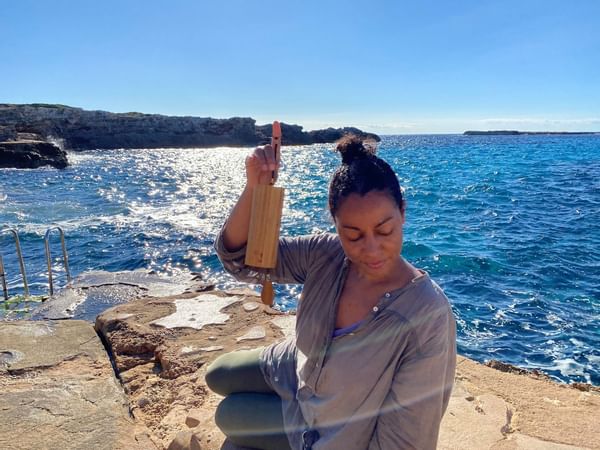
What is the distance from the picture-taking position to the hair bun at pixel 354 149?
191cm

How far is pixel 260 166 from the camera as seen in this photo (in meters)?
2.20

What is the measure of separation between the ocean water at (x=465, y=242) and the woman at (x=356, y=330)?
4860 mm

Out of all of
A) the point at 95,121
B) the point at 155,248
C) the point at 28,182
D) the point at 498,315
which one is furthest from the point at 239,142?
the point at 498,315

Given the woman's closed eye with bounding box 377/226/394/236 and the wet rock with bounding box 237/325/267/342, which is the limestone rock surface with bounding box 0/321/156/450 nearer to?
the wet rock with bounding box 237/325/267/342

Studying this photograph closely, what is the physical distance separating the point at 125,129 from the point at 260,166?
277 feet

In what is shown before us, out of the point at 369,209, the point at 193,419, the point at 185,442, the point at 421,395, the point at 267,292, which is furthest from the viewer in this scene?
the point at 193,419

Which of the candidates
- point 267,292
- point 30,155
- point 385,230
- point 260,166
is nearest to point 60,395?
point 267,292

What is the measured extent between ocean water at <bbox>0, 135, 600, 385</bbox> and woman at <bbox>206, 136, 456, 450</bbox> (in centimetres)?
486

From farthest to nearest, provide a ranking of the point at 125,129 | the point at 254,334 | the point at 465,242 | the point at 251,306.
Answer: the point at 125,129, the point at 465,242, the point at 251,306, the point at 254,334

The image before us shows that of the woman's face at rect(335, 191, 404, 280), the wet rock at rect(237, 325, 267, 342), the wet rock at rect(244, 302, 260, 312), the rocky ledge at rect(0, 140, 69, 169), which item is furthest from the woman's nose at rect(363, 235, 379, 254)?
the rocky ledge at rect(0, 140, 69, 169)

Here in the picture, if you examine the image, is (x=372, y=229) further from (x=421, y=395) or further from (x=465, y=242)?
(x=465, y=242)

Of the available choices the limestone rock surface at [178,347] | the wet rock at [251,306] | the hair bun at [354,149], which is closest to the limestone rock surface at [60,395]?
the limestone rock surface at [178,347]

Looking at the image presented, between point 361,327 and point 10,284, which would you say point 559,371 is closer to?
point 361,327

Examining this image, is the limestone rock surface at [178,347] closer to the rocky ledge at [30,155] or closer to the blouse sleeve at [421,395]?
the blouse sleeve at [421,395]
